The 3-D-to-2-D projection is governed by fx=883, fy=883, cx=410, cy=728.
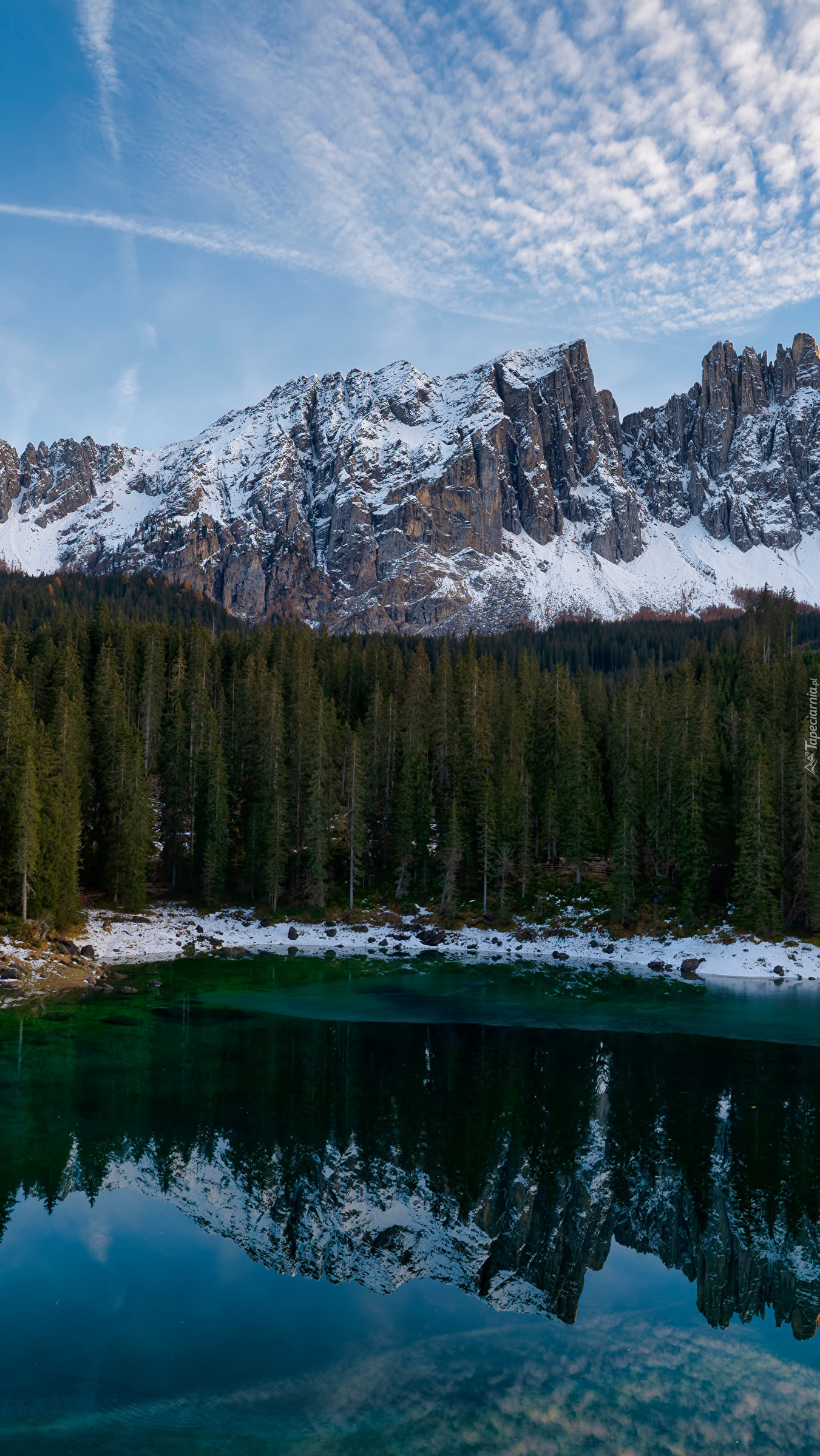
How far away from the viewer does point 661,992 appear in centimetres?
4700

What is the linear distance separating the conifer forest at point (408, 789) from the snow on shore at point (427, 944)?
8.33 ft

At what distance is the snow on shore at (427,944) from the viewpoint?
53.3 metres

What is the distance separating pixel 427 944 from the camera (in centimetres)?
6009

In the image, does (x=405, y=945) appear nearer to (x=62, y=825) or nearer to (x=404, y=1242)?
(x=62, y=825)

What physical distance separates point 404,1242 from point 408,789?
51297 millimetres

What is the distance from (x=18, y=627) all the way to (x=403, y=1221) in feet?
285

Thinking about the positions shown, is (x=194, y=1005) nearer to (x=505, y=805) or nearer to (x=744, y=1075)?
(x=744, y=1075)

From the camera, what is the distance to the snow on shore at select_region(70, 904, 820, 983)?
175ft

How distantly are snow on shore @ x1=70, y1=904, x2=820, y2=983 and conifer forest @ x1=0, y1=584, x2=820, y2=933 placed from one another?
254cm

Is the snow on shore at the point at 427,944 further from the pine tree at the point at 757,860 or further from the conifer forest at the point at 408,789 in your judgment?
the conifer forest at the point at 408,789

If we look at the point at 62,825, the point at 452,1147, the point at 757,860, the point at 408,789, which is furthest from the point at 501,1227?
the point at 408,789

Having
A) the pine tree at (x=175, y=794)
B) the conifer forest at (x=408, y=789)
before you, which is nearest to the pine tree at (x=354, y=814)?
the conifer forest at (x=408, y=789)

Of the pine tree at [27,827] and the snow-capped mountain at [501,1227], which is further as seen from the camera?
the pine tree at [27,827]

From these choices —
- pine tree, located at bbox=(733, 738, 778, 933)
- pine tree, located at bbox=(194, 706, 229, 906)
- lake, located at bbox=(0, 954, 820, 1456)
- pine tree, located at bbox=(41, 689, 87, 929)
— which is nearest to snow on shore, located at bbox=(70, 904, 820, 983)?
pine tree, located at bbox=(733, 738, 778, 933)
